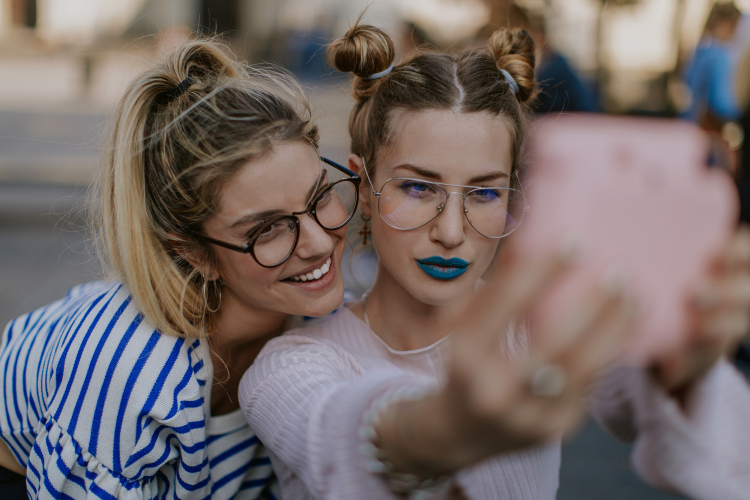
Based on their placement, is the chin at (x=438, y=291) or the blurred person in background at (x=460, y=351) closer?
the blurred person in background at (x=460, y=351)

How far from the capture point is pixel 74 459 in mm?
1428

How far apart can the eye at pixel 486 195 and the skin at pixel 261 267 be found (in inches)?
15.4

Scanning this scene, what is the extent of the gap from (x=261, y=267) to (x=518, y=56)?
1.02 m

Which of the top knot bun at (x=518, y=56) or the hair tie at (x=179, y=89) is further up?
the top knot bun at (x=518, y=56)

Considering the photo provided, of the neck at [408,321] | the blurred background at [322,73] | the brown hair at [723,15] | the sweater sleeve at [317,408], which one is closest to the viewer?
the sweater sleeve at [317,408]

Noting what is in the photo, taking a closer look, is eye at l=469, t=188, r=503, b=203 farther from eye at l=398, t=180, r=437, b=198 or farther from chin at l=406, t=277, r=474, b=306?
chin at l=406, t=277, r=474, b=306

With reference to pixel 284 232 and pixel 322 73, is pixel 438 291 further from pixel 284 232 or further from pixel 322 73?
pixel 322 73

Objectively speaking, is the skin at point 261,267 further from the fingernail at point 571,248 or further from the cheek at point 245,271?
the fingernail at point 571,248

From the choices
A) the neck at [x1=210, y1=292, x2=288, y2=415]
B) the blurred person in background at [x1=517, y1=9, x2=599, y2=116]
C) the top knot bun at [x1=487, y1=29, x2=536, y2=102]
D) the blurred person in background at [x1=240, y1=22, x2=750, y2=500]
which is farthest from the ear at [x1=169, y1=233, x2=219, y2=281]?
the blurred person in background at [x1=517, y1=9, x2=599, y2=116]

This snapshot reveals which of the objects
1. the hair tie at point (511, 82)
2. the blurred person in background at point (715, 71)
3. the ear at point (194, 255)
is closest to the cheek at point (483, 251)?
the hair tie at point (511, 82)

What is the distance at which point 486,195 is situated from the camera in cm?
152

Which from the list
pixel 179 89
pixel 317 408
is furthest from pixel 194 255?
pixel 317 408

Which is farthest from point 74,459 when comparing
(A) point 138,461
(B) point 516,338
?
(B) point 516,338

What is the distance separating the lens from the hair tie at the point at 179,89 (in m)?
1.60
